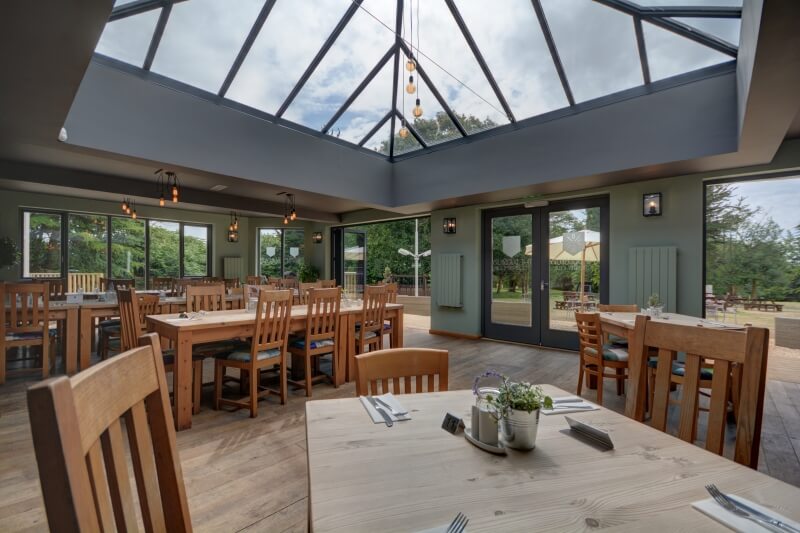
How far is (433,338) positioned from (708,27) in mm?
5333

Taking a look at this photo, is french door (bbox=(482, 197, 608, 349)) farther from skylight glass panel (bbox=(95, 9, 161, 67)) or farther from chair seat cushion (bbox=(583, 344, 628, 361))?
skylight glass panel (bbox=(95, 9, 161, 67))

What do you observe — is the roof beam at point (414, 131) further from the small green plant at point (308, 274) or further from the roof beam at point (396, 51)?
the small green plant at point (308, 274)

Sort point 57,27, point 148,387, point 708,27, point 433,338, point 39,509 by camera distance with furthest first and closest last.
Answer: point 433,338
point 708,27
point 57,27
point 39,509
point 148,387

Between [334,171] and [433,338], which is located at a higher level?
[334,171]

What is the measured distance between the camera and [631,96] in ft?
14.4

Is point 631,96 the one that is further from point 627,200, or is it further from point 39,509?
point 39,509

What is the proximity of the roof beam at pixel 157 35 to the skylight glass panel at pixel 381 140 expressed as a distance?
10.9ft

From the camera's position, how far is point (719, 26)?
3461 mm

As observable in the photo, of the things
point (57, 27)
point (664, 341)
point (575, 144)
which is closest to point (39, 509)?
point (57, 27)

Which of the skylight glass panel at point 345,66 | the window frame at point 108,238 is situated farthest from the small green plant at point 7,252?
the skylight glass panel at point 345,66

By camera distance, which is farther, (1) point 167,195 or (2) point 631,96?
(1) point 167,195

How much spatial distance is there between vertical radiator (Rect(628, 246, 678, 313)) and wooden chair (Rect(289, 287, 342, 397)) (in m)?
3.95

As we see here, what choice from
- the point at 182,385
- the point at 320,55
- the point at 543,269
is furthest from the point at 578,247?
the point at 182,385

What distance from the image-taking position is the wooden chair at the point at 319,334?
3.60m
